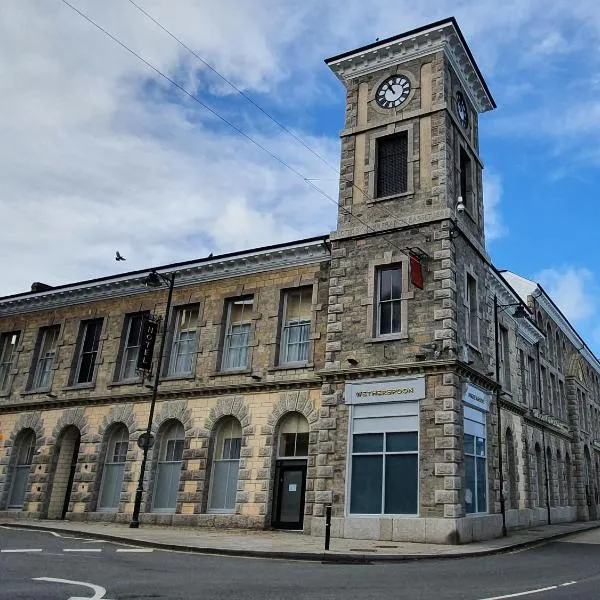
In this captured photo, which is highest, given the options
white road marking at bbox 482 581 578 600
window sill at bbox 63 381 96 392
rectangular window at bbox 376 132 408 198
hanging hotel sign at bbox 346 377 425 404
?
rectangular window at bbox 376 132 408 198

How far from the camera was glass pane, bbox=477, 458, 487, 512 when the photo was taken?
18331mm

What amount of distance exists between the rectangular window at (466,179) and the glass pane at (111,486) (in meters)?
16.3

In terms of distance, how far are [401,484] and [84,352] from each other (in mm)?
15617

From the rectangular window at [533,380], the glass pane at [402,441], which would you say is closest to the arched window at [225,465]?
the glass pane at [402,441]

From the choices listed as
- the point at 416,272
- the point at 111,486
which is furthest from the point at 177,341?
the point at 416,272

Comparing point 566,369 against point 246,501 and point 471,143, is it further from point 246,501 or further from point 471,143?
point 246,501

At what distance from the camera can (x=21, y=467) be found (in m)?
25.6

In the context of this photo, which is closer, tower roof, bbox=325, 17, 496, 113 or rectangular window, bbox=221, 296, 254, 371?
tower roof, bbox=325, 17, 496, 113

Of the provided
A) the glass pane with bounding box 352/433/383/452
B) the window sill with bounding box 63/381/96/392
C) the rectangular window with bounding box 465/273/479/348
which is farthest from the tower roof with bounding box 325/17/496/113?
the window sill with bounding box 63/381/96/392

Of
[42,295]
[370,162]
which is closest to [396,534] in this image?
[370,162]

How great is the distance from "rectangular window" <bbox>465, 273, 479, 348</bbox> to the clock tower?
0.16 feet

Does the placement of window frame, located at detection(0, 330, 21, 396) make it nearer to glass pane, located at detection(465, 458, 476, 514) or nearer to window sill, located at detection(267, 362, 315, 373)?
window sill, located at detection(267, 362, 315, 373)

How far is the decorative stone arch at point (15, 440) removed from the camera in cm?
2491

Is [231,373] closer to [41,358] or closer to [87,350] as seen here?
[87,350]
